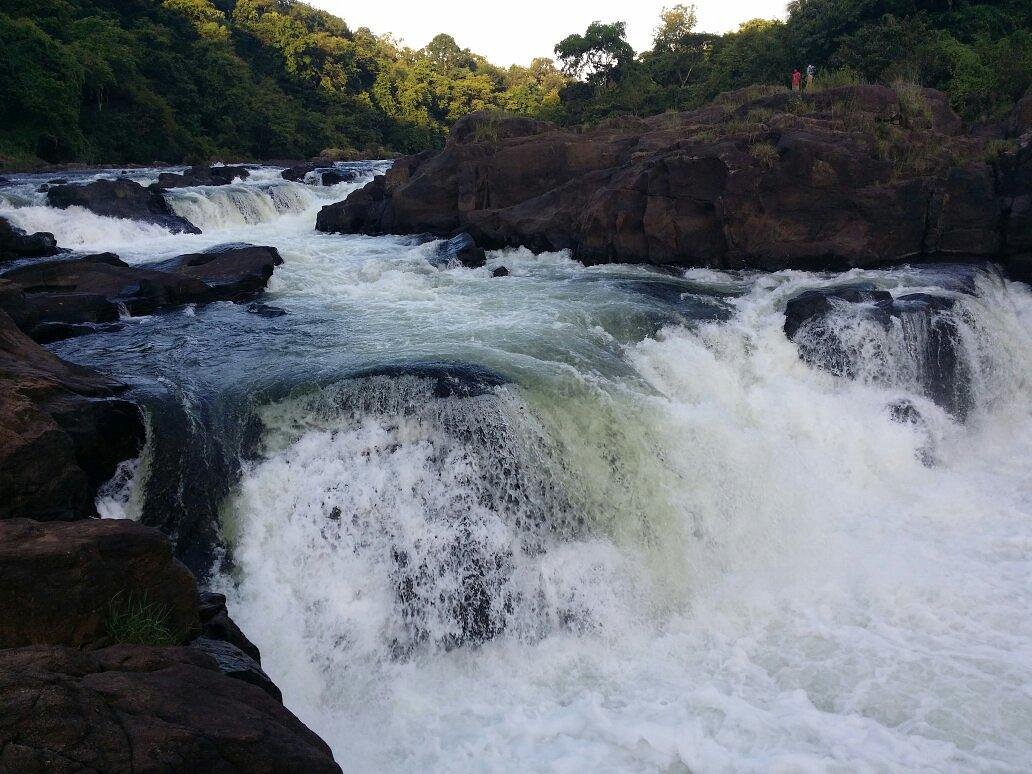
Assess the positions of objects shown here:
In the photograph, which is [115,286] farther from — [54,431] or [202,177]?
[202,177]

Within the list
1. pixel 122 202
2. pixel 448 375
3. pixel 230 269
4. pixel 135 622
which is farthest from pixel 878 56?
pixel 135 622

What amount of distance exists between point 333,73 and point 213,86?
1976 centimetres

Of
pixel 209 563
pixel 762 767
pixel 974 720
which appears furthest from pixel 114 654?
pixel 974 720

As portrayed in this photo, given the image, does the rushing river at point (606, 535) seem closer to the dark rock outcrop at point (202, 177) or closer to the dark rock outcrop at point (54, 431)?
the dark rock outcrop at point (54, 431)

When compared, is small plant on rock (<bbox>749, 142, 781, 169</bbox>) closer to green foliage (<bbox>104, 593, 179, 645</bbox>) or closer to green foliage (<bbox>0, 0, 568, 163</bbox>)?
green foliage (<bbox>104, 593, 179, 645</bbox>)

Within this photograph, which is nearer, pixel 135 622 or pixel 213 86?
pixel 135 622

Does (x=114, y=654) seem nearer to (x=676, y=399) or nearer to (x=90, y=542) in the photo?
(x=90, y=542)

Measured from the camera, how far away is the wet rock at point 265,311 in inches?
417

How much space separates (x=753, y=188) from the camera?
1327 cm

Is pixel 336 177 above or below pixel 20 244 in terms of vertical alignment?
above

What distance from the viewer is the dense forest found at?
21.3 metres

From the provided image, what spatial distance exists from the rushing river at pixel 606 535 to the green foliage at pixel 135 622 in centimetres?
154

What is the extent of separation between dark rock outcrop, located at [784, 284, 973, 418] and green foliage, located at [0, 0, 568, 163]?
27599 mm

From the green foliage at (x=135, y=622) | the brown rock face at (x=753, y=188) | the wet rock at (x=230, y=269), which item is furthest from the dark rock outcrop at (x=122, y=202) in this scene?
the green foliage at (x=135, y=622)
